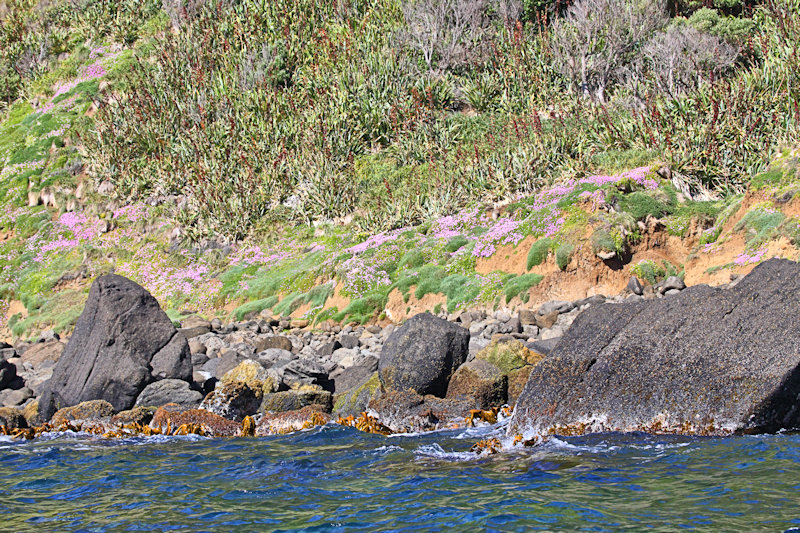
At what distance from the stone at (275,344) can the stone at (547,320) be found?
5.73m

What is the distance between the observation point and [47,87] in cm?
4047

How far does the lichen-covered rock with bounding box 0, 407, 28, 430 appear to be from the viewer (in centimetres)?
1175

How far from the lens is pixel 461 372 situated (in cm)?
1094

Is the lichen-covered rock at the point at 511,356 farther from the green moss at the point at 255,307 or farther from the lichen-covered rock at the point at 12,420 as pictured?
the green moss at the point at 255,307

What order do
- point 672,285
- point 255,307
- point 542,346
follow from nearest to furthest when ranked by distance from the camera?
point 542,346 → point 672,285 → point 255,307

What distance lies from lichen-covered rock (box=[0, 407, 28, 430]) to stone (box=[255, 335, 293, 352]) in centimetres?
519

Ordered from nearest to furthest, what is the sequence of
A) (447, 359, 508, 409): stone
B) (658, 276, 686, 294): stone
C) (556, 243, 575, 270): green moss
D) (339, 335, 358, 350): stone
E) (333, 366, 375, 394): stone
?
(447, 359, 508, 409): stone
(333, 366, 375, 394): stone
(658, 276, 686, 294): stone
(339, 335, 358, 350): stone
(556, 243, 575, 270): green moss

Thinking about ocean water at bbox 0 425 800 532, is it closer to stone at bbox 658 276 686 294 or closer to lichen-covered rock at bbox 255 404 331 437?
lichen-covered rock at bbox 255 404 331 437

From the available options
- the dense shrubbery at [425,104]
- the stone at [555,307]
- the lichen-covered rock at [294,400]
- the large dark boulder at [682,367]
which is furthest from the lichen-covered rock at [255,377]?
the dense shrubbery at [425,104]

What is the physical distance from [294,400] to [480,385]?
123 inches

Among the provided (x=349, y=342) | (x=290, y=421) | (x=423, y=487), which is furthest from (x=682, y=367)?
(x=349, y=342)

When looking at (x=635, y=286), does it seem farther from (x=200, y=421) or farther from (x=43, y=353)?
(x=43, y=353)

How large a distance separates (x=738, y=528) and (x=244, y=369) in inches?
361

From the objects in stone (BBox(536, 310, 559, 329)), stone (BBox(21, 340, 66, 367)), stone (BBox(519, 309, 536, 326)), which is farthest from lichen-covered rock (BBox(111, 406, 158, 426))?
stone (BBox(21, 340, 66, 367))
